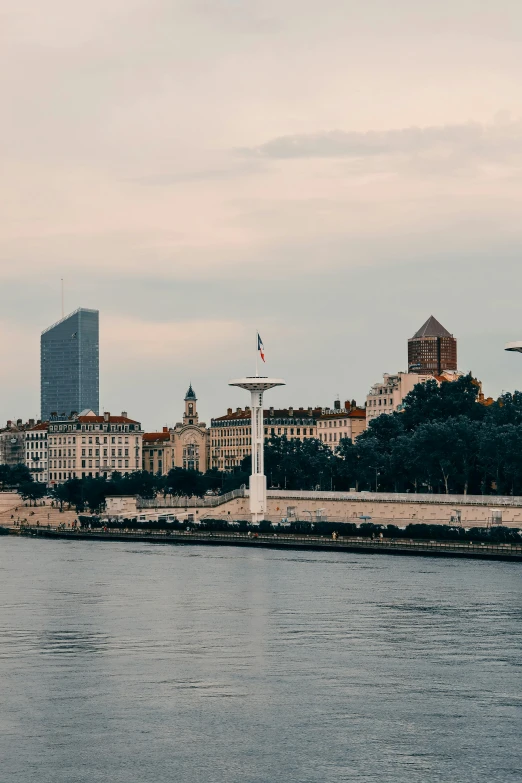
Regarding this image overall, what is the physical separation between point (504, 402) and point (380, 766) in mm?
119714

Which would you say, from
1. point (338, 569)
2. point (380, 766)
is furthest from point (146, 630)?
point (338, 569)

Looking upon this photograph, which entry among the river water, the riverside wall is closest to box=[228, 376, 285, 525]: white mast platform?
the riverside wall

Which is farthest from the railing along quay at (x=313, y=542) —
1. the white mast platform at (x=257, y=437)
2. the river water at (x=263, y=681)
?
the river water at (x=263, y=681)

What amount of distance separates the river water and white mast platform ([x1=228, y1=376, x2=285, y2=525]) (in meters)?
63.2

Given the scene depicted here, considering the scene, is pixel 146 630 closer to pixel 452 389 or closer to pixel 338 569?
pixel 338 569

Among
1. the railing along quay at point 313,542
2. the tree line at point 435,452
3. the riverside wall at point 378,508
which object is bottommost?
the railing along quay at point 313,542

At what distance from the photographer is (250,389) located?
154250mm

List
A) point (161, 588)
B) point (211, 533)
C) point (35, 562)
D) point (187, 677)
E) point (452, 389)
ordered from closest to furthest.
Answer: point (187, 677)
point (161, 588)
point (35, 562)
point (211, 533)
point (452, 389)

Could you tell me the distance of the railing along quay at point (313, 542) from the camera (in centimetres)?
11181

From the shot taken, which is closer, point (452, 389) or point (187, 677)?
point (187, 677)

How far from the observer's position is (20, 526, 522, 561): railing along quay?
11181 cm

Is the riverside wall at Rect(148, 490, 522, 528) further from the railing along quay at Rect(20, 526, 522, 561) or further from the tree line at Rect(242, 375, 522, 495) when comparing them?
the railing along quay at Rect(20, 526, 522, 561)

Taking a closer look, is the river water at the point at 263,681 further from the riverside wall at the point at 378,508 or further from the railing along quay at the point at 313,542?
the riverside wall at the point at 378,508

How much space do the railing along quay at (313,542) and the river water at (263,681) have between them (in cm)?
2259
